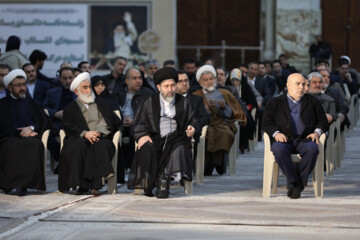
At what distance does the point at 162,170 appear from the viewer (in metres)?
10.6

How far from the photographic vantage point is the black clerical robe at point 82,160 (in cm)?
1075

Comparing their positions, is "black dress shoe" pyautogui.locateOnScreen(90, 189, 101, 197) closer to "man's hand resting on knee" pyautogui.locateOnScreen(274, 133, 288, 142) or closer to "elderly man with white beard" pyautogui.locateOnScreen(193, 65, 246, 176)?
"man's hand resting on knee" pyautogui.locateOnScreen(274, 133, 288, 142)

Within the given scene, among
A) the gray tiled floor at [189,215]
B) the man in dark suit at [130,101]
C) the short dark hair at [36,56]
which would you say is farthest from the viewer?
the short dark hair at [36,56]

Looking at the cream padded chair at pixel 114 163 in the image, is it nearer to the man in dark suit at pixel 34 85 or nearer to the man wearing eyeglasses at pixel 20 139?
the man wearing eyeglasses at pixel 20 139

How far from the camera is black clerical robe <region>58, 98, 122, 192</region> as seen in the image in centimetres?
1075

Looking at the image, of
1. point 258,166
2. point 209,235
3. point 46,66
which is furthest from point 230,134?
point 46,66

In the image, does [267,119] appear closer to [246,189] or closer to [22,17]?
[246,189]

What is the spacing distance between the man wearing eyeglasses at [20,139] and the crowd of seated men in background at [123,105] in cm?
1

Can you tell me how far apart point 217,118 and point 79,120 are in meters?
2.48

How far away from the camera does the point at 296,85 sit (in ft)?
35.6

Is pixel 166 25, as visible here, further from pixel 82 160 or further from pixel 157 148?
pixel 157 148

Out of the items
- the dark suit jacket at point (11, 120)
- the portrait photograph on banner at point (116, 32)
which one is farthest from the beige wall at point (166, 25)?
the dark suit jacket at point (11, 120)

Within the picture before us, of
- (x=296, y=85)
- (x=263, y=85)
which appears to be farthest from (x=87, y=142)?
(x=263, y=85)

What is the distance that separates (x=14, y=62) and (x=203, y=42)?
536 inches
